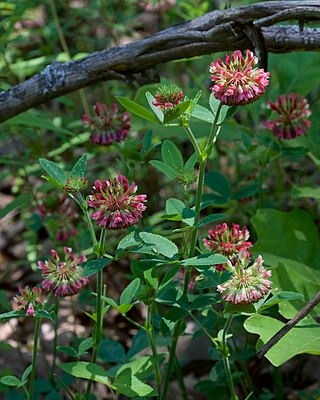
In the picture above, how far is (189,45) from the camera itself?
1633mm

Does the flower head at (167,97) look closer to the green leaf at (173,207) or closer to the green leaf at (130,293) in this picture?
the green leaf at (173,207)

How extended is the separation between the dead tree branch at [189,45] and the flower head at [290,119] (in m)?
0.19

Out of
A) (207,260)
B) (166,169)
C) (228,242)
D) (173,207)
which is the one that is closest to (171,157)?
(166,169)

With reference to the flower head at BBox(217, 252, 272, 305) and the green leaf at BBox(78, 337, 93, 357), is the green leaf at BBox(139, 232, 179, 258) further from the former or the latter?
the green leaf at BBox(78, 337, 93, 357)

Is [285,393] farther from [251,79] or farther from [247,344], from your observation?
[251,79]

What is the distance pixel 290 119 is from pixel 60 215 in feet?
2.46

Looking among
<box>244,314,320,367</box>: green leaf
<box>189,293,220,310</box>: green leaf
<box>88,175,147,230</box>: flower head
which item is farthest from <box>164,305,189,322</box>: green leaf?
<box>88,175,147,230</box>: flower head

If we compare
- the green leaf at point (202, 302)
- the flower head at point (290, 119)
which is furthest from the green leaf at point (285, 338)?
the flower head at point (290, 119)

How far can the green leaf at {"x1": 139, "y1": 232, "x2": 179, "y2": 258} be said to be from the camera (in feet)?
4.02

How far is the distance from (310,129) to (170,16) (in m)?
1.19

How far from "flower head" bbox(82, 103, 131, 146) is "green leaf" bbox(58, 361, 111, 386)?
2.21 feet

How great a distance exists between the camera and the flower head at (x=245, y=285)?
115cm

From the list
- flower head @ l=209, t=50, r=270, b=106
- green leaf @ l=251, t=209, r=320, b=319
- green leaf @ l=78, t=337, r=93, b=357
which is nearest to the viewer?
flower head @ l=209, t=50, r=270, b=106

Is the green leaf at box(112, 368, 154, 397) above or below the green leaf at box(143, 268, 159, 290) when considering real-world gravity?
below
